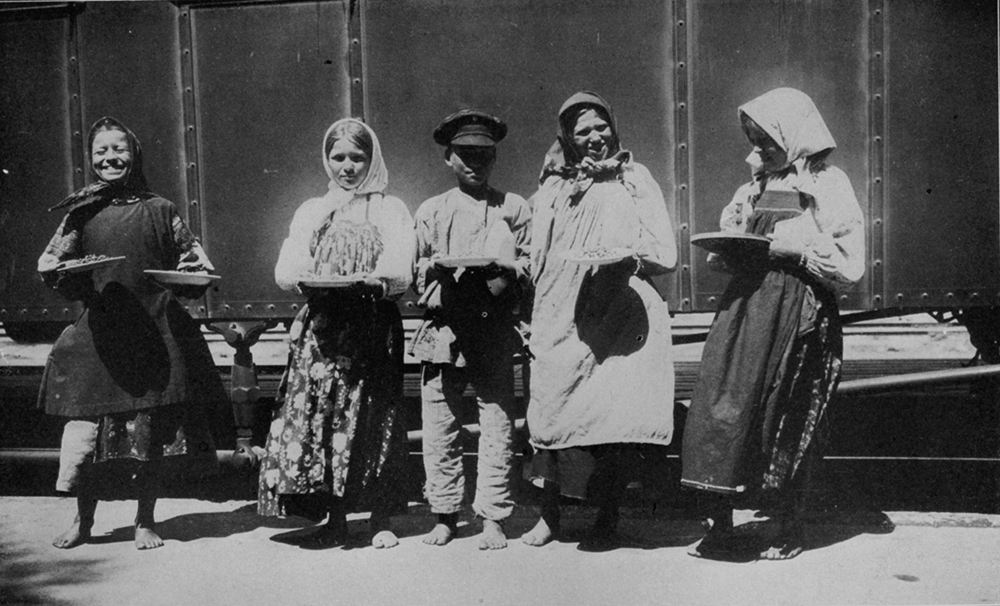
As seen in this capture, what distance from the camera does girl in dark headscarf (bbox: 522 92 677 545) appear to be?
318 centimetres

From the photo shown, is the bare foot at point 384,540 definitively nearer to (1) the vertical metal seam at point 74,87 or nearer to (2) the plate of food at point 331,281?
(2) the plate of food at point 331,281

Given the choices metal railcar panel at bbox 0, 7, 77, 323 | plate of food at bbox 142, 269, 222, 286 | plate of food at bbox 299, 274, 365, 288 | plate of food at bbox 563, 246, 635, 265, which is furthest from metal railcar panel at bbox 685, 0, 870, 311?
metal railcar panel at bbox 0, 7, 77, 323

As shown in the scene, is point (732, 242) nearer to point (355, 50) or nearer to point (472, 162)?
point (472, 162)

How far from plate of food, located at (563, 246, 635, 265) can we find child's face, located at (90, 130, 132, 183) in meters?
1.88

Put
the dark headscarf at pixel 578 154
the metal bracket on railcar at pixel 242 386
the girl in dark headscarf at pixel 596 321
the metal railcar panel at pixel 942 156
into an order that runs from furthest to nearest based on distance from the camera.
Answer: the metal bracket on railcar at pixel 242 386 < the metal railcar panel at pixel 942 156 < the dark headscarf at pixel 578 154 < the girl in dark headscarf at pixel 596 321

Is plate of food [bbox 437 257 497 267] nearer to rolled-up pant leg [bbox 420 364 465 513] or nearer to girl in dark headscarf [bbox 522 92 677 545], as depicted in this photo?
girl in dark headscarf [bbox 522 92 677 545]

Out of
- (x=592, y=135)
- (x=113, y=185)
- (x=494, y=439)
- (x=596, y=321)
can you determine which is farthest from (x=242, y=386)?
(x=592, y=135)

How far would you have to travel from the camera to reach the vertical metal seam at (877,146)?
378cm

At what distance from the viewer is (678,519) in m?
3.87

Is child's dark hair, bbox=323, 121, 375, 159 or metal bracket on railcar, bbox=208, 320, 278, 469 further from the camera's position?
metal bracket on railcar, bbox=208, 320, 278, 469

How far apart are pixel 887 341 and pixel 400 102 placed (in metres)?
7.29

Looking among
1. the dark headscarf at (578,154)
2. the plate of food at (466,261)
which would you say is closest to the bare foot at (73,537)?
the plate of food at (466,261)

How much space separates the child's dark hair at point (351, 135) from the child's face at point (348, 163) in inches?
0.5

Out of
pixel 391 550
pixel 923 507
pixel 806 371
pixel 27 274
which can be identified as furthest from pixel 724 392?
pixel 27 274
